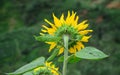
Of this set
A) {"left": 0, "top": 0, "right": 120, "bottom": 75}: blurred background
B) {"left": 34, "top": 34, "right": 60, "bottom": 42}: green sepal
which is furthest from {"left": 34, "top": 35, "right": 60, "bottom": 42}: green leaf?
{"left": 0, "top": 0, "right": 120, "bottom": 75}: blurred background

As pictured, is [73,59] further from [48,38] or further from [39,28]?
[39,28]

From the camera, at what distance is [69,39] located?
3.70ft

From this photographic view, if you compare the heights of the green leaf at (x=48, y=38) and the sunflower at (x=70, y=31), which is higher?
the sunflower at (x=70, y=31)

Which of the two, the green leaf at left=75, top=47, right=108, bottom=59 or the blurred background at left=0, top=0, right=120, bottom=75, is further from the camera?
the blurred background at left=0, top=0, right=120, bottom=75

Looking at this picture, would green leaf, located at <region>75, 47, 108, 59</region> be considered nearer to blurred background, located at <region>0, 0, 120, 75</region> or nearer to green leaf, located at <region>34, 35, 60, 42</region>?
green leaf, located at <region>34, 35, 60, 42</region>

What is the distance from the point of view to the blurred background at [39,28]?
14.3 feet

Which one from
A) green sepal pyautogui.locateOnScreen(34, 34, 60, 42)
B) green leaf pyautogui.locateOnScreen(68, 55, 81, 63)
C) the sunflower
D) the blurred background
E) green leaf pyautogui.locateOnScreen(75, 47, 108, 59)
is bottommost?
green leaf pyautogui.locateOnScreen(75, 47, 108, 59)

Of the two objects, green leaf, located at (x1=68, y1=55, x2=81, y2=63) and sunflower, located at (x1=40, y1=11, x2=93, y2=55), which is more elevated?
sunflower, located at (x1=40, y1=11, x2=93, y2=55)

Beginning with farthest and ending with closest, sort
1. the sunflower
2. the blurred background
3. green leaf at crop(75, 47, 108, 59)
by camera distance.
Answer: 1. the blurred background
2. the sunflower
3. green leaf at crop(75, 47, 108, 59)

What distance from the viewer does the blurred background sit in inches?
171

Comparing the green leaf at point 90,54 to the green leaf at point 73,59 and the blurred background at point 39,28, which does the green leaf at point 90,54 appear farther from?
the blurred background at point 39,28

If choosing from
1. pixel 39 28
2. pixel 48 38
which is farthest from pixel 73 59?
pixel 39 28

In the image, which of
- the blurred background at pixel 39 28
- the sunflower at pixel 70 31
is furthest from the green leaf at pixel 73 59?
the blurred background at pixel 39 28

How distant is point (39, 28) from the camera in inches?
199
